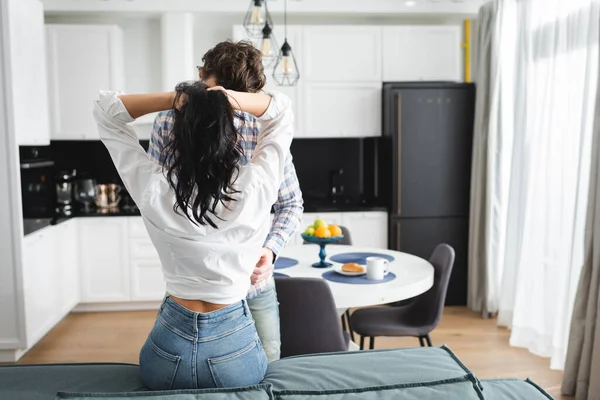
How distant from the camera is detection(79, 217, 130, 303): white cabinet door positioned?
5.07 meters

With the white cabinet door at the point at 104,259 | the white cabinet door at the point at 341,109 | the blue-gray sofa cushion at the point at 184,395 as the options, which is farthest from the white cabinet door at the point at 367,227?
Answer: the blue-gray sofa cushion at the point at 184,395

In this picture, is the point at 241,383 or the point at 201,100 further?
the point at 241,383

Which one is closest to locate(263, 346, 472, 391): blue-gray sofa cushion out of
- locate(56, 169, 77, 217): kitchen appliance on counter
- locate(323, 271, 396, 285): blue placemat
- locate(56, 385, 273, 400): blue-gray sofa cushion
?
locate(56, 385, 273, 400): blue-gray sofa cushion

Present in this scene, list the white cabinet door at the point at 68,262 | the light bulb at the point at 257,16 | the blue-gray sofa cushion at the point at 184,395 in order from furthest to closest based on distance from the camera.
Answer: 1. the white cabinet door at the point at 68,262
2. the light bulb at the point at 257,16
3. the blue-gray sofa cushion at the point at 184,395

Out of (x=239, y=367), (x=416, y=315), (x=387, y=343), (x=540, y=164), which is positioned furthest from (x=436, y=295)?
(x=239, y=367)

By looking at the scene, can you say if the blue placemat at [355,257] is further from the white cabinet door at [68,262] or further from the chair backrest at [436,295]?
the white cabinet door at [68,262]

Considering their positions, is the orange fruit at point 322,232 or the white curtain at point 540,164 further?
the white curtain at point 540,164

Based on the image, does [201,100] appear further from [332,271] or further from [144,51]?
[144,51]

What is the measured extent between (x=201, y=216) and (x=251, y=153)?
529mm

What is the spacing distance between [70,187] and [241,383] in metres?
3.99

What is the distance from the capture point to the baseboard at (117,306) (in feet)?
17.2

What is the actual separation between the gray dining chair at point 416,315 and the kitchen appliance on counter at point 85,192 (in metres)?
2.91

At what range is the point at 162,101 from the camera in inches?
57.9

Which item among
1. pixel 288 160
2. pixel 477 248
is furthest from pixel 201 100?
pixel 477 248
